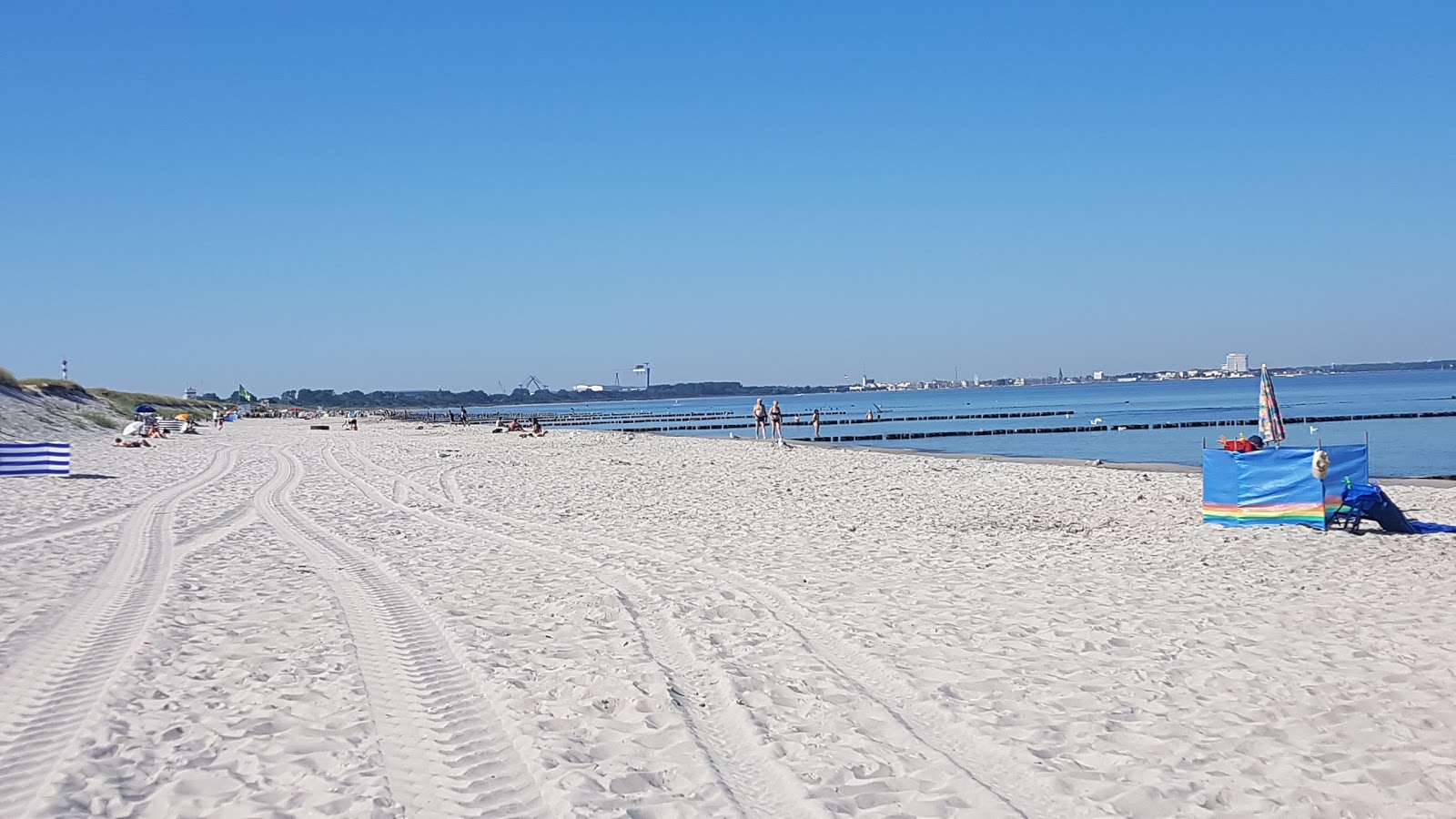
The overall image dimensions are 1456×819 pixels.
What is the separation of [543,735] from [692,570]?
4.40 metres

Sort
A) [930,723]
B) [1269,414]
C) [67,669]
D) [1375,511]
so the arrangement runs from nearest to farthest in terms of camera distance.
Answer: [930,723] → [67,669] → [1375,511] → [1269,414]

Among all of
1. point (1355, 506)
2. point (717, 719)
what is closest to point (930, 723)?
point (717, 719)

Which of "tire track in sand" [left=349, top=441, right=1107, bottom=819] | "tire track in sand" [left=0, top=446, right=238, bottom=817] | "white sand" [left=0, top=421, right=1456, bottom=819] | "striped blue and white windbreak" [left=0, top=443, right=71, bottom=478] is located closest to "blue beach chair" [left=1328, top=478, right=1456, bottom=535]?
"white sand" [left=0, top=421, right=1456, bottom=819]

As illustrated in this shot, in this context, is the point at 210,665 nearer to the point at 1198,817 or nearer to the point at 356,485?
the point at 1198,817

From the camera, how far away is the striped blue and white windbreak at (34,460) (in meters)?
18.5

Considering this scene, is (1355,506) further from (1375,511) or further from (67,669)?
(67,669)

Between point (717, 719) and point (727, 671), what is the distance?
33.0 inches

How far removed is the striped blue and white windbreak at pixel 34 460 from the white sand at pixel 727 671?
751cm

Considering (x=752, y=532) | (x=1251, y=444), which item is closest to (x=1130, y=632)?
(x=752, y=532)

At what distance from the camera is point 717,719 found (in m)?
5.03

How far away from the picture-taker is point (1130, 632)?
667cm

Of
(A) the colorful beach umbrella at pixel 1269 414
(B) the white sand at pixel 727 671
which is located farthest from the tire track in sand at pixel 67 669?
(A) the colorful beach umbrella at pixel 1269 414

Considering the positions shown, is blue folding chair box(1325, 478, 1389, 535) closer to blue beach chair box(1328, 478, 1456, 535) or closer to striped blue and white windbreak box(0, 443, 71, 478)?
blue beach chair box(1328, 478, 1456, 535)

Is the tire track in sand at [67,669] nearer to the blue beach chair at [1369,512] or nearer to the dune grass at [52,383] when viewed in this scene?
the blue beach chair at [1369,512]
